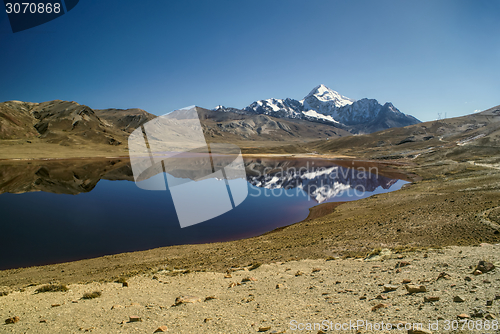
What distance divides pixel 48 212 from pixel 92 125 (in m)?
141

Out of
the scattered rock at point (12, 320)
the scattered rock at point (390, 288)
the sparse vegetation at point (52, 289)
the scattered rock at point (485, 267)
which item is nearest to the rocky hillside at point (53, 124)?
the sparse vegetation at point (52, 289)

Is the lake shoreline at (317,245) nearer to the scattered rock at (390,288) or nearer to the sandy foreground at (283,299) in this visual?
the sandy foreground at (283,299)

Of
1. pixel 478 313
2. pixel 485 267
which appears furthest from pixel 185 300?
pixel 485 267

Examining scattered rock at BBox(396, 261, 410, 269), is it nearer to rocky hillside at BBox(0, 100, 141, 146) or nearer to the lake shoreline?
the lake shoreline

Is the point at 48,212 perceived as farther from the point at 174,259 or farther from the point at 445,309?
the point at 445,309

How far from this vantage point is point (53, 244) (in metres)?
16.2

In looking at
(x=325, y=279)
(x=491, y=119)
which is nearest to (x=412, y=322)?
(x=325, y=279)

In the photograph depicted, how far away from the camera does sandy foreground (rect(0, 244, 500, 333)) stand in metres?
5.45

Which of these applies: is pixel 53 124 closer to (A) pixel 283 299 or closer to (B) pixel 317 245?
(B) pixel 317 245

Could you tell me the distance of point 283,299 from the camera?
7102 millimetres

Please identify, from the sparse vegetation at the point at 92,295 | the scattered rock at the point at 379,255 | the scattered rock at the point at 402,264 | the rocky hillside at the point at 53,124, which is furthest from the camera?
the rocky hillside at the point at 53,124

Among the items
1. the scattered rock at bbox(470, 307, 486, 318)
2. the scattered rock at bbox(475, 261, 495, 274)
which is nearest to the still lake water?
the scattered rock at bbox(470, 307, 486, 318)

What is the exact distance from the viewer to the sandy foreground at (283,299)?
5.45 metres

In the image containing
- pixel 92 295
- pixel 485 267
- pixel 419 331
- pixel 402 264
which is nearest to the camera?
pixel 419 331
